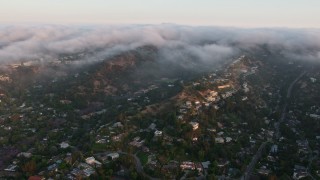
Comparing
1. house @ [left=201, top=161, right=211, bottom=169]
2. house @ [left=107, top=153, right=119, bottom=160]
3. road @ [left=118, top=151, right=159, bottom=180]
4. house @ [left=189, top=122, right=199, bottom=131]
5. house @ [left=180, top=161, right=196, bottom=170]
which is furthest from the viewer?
house @ [left=189, top=122, right=199, bottom=131]

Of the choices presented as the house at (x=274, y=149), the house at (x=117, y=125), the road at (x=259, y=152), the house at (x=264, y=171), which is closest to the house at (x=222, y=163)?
the road at (x=259, y=152)

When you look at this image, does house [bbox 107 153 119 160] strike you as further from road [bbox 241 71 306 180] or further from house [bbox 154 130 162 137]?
road [bbox 241 71 306 180]

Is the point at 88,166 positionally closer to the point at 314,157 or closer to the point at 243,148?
the point at 243,148

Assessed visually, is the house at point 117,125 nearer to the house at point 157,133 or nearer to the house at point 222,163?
the house at point 157,133

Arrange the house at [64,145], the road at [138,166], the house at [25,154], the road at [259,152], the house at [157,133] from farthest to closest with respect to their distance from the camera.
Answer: the house at [157,133]
the house at [64,145]
the house at [25,154]
the road at [259,152]
the road at [138,166]

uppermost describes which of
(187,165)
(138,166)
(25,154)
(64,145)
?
(187,165)

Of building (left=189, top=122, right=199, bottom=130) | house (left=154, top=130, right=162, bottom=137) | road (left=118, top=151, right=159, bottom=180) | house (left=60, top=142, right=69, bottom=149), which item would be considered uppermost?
building (left=189, top=122, right=199, bottom=130)

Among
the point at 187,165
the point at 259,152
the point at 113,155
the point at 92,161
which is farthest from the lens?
the point at 259,152

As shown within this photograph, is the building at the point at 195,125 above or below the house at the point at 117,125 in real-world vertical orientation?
above

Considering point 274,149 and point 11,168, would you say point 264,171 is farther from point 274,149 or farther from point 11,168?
point 11,168

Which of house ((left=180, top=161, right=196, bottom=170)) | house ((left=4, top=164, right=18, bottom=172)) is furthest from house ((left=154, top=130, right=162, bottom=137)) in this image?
house ((left=4, top=164, right=18, bottom=172))

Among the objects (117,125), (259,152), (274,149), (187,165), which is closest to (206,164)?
(187,165)

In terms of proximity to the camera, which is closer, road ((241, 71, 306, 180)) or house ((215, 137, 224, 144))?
road ((241, 71, 306, 180))
